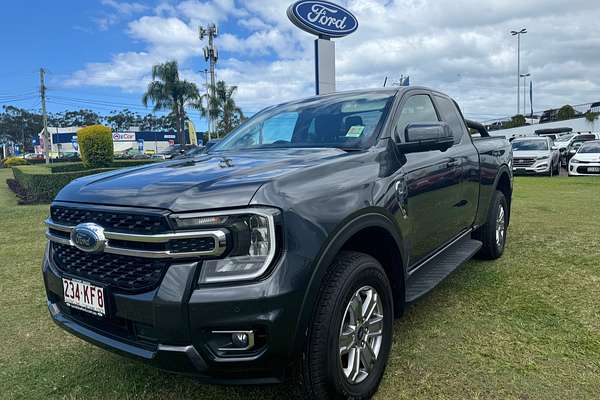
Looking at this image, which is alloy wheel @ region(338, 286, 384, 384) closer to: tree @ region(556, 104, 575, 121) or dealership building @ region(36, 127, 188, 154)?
tree @ region(556, 104, 575, 121)

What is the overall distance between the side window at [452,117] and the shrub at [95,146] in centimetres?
1538

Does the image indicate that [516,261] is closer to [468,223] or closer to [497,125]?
[468,223]

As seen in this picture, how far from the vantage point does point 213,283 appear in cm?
193

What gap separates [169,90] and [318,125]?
40.2m

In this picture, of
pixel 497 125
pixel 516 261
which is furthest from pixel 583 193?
pixel 497 125

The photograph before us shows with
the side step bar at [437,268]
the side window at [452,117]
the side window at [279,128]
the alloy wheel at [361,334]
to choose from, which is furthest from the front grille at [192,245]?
the side window at [452,117]

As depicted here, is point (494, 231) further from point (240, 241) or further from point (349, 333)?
point (240, 241)

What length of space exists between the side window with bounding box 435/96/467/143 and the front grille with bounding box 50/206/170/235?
2987 millimetres

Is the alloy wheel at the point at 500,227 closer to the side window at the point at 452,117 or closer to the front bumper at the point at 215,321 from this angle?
the side window at the point at 452,117

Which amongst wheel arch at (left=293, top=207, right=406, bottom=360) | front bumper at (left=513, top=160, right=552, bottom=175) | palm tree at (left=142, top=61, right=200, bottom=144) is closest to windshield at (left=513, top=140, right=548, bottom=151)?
front bumper at (left=513, top=160, right=552, bottom=175)

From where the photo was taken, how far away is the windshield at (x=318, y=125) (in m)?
3.17

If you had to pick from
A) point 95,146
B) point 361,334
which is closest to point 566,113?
point 95,146

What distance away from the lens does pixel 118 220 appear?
214cm

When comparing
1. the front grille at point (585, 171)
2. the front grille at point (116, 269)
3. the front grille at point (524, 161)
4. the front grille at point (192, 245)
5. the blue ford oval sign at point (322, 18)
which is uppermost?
the blue ford oval sign at point (322, 18)
